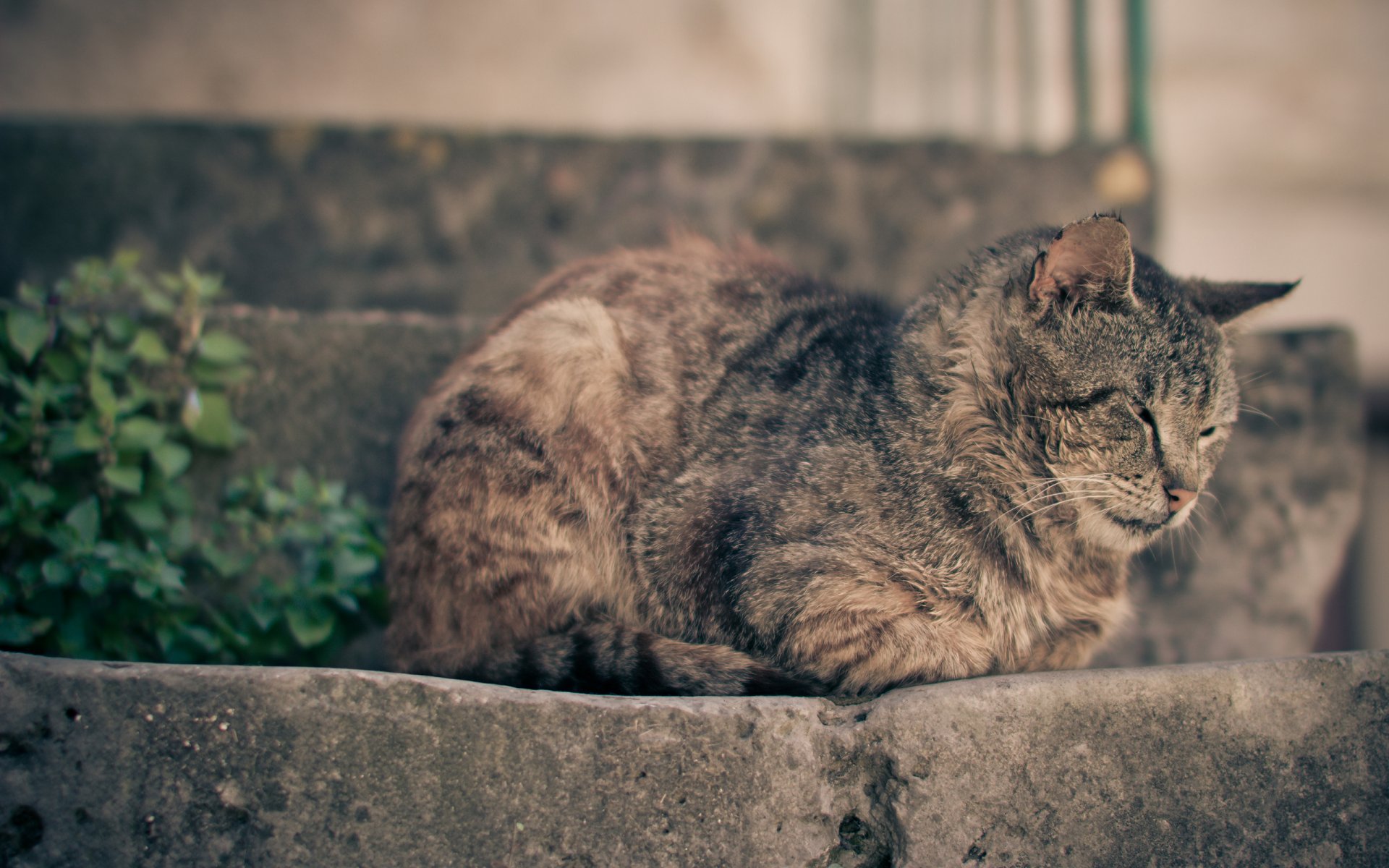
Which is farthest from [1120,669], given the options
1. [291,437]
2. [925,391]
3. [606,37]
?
[606,37]

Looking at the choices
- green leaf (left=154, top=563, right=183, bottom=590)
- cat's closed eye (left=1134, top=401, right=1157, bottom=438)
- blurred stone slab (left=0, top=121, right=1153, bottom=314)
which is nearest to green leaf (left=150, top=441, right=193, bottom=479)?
green leaf (left=154, top=563, right=183, bottom=590)

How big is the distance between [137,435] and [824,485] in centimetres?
202

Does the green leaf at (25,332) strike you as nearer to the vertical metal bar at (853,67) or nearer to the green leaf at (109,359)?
the green leaf at (109,359)

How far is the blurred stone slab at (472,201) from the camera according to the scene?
424 cm

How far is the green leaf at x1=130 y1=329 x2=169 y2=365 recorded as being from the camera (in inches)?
114

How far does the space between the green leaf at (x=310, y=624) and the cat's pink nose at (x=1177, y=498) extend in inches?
92.1

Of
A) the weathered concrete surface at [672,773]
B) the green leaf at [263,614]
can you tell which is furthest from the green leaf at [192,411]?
the weathered concrete surface at [672,773]

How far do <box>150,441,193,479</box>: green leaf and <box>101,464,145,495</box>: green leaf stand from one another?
2.6 inches

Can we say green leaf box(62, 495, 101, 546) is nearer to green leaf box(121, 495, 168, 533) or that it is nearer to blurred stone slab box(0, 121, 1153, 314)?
green leaf box(121, 495, 168, 533)

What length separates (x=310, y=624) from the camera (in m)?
2.82

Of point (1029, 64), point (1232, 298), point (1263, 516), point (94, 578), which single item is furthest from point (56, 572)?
point (1029, 64)

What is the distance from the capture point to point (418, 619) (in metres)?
2.59

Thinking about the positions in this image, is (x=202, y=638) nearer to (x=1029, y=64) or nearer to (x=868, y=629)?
(x=868, y=629)

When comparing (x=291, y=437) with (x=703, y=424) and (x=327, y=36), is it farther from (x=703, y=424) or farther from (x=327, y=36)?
(x=327, y=36)
